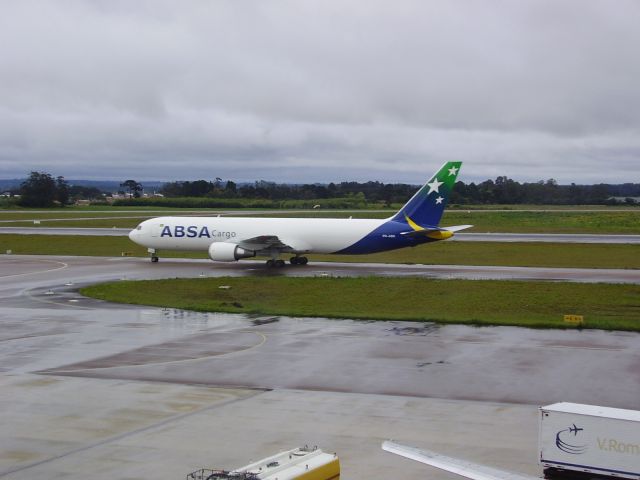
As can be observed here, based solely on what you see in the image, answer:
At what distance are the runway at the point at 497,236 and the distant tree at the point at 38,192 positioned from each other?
8063cm

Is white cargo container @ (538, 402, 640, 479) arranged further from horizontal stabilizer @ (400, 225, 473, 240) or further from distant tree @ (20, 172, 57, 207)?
distant tree @ (20, 172, 57, 207)

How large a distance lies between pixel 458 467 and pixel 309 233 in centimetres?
Answer: 4724

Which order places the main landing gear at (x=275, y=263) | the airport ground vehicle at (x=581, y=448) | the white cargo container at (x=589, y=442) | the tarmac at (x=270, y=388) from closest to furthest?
the airport ground vehicle at (x=581, y=448) → the white cargo container at (x=589, y=442) → the tarmac at (x=270, y=388) → the main landing gear at (x=275, y=263)

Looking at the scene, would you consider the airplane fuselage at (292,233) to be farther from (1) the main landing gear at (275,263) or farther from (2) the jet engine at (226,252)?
(2) the jet engine at (226,252)

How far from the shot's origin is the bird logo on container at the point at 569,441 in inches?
627

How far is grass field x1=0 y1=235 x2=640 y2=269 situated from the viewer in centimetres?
6519

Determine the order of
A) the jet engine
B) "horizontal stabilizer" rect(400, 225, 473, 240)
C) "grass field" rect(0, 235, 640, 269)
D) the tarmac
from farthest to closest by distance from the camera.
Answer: "grass field" rect(0, 235, 640, 269)
the jet engine
"horizontal stabilizer" rect(400, 225, 473, 240)
the tarmac

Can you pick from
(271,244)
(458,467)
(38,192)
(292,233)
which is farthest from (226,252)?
(38,192)

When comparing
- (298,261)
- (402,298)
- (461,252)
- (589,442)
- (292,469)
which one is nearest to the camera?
(292,469)

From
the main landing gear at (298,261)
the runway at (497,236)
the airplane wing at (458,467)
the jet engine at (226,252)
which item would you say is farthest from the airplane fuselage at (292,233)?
the airplane wing at (458,467)

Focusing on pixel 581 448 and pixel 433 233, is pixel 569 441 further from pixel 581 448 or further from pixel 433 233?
pixel 433 233

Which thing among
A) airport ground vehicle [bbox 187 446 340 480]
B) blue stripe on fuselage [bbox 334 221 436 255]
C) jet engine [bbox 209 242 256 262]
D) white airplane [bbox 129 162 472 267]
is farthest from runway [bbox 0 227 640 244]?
airport ground vehicle [bbox 187 446 340 480]

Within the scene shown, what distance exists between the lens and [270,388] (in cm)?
2564

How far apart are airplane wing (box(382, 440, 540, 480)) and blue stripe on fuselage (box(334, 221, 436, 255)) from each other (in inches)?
1734
